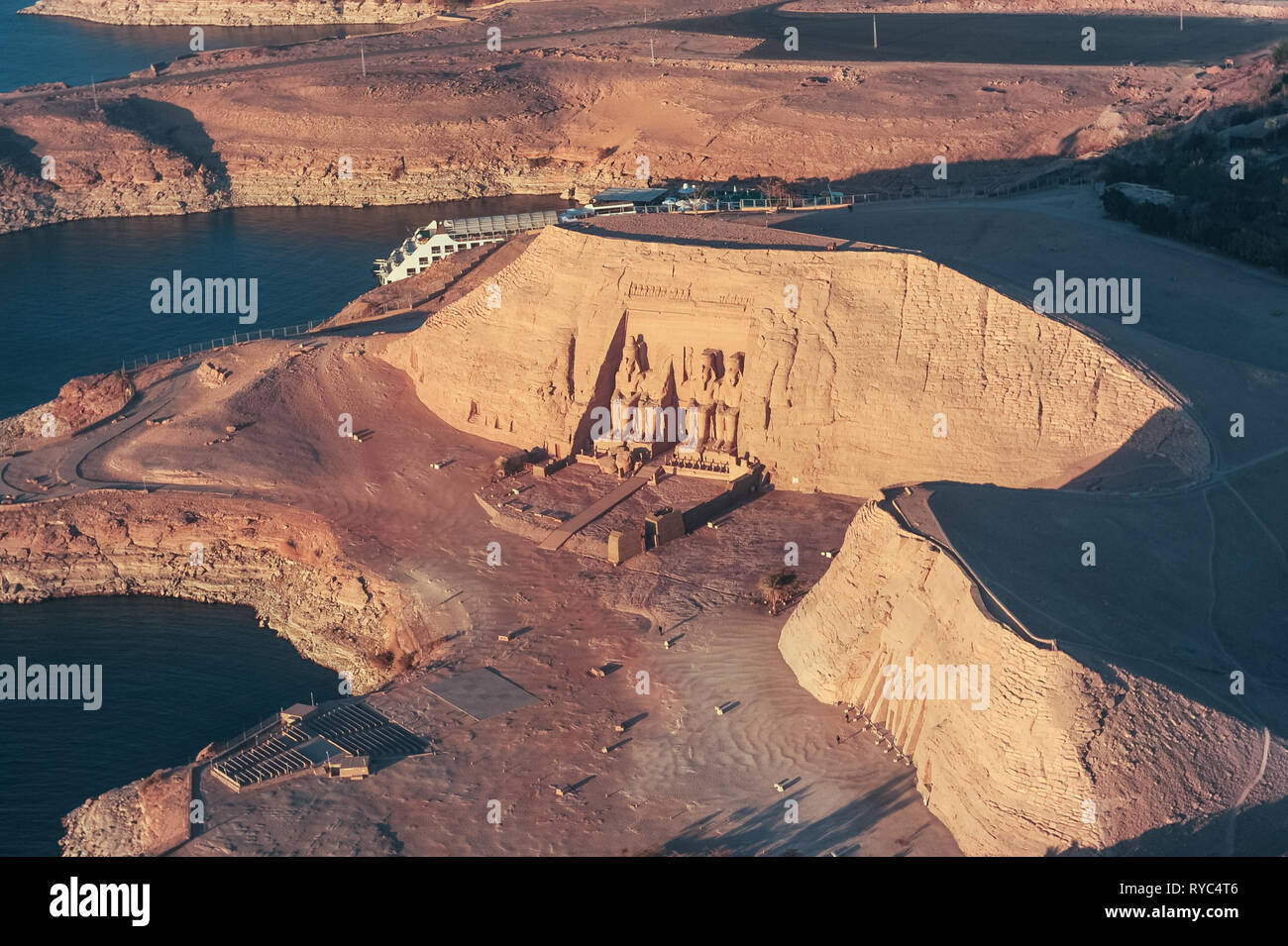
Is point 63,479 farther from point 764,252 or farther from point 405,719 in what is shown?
point 764,252

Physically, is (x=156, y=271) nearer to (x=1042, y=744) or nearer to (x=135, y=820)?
(x=135, y=820)

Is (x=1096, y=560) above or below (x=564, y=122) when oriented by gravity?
below

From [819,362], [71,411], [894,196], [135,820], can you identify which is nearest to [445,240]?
[71,411]

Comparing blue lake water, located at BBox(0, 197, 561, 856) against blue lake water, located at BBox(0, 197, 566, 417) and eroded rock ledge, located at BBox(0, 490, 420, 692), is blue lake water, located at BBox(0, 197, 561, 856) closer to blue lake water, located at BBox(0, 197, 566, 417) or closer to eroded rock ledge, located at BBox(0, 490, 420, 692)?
blue lake water, located at BBox(0, 197, 566, 417)

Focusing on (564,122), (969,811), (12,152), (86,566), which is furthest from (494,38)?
(969,811)

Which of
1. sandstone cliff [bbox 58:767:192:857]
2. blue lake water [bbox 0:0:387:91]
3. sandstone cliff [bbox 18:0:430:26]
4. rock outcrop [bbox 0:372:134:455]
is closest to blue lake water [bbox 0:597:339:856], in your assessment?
sandstone cliff [bbox 58:767:192:857]
